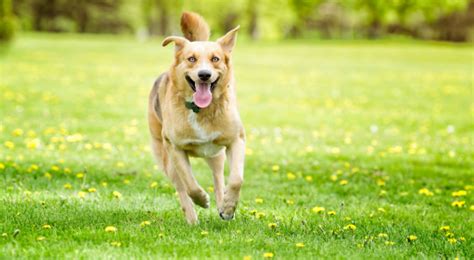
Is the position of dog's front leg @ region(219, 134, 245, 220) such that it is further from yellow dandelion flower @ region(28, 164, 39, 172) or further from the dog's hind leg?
yellow dandelion flower @ region(28, 164, 39, 172)

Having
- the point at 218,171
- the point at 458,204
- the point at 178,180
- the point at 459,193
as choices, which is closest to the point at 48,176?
the point at 178,180

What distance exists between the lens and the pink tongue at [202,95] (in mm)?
5902

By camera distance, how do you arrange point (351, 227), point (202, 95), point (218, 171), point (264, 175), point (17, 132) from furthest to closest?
point (17, 132)
point (264, 175)
point (218, 171)
point (351, 227)
point (202, 95)

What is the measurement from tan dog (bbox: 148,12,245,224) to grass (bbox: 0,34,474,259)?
37cm

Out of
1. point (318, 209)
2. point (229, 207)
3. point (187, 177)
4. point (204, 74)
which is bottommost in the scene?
point (318, 209)

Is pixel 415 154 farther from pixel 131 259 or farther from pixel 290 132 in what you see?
pixel 131 259

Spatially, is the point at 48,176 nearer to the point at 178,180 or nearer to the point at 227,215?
the point at 178,180

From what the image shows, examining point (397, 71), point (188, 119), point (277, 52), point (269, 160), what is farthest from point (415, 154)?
point (277, 52)

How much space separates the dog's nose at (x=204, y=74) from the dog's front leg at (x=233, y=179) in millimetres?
726

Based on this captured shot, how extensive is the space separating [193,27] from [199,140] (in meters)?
1.23

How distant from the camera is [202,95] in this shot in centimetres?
593

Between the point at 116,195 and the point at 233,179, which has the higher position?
the point at 233,179

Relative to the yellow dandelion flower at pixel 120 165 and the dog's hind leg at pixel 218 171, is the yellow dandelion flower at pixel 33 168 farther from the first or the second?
the dog's hind leg at pixel 218 171

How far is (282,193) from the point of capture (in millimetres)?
8359
